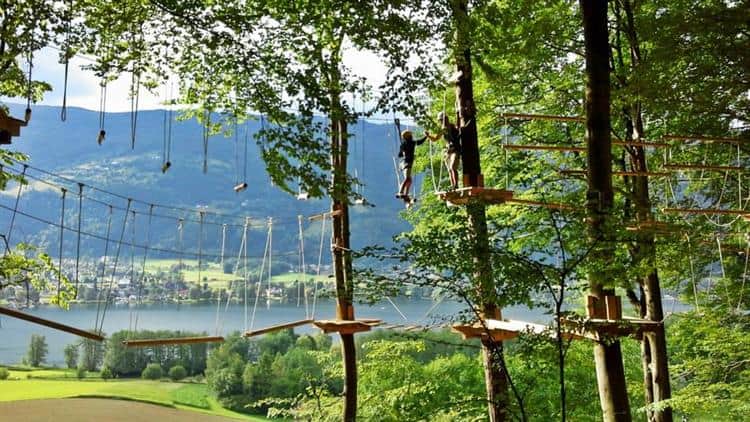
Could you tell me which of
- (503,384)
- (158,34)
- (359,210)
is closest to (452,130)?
(503,384)

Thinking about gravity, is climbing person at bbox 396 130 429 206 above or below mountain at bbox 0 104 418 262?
below

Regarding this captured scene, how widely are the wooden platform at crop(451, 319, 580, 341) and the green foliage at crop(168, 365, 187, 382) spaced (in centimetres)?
3078

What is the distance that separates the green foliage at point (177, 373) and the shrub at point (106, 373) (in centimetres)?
299

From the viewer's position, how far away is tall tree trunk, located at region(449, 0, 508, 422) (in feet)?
11.5

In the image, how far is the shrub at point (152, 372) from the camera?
33.3 metres

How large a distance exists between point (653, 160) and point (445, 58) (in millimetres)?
3456

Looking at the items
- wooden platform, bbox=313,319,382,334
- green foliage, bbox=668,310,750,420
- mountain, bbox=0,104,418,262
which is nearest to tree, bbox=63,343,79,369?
mountain, bbox=0,104,418,262

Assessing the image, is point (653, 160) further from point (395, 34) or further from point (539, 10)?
point (395, 34)

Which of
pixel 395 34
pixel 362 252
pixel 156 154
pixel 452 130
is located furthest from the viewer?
pixel 156 154

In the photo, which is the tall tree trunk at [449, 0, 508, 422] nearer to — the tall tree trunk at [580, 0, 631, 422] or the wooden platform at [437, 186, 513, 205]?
the wooden platform at [437, 186, 513, 205]

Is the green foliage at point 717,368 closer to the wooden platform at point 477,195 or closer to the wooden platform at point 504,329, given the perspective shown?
the wooden platform at point 504,329

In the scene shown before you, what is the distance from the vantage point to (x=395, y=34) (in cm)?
434

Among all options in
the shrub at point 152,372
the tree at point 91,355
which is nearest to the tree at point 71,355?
the tree at point 91,355

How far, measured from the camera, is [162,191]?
55500 millimetres
